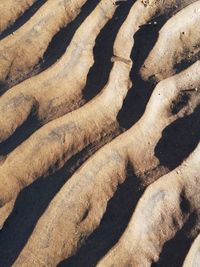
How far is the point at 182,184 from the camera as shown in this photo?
6.71 meters

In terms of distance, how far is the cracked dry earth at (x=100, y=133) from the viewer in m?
6.27

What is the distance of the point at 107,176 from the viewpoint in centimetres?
670

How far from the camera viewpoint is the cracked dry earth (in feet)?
20.6

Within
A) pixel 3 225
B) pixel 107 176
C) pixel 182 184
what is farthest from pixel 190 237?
pixel 3 225

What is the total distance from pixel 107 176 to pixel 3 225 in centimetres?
136

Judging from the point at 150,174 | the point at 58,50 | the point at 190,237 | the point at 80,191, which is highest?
the point at 58,50

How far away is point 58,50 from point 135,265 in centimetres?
328

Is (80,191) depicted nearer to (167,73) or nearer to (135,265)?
(135,265)

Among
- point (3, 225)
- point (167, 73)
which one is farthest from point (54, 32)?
point (3, 225)

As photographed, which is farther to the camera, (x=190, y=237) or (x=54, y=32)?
(x=54, y=32)

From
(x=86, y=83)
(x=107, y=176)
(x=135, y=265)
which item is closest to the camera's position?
(x=135, y=265)

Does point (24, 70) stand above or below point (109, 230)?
above

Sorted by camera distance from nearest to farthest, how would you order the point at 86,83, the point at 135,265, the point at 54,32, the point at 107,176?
the point at 135,265
the point at 107,176
the point at 86,83
the point at 54,32

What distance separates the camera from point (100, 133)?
277 inches
